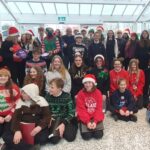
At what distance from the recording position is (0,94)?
3.16 metres

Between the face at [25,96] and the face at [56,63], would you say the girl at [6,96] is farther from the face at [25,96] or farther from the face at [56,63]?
the face at [56,63]

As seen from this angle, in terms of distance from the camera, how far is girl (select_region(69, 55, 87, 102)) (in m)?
4.04

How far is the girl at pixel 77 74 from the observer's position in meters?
4.04

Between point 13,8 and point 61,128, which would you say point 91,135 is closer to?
point 61,128

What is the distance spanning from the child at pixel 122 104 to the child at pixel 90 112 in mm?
408

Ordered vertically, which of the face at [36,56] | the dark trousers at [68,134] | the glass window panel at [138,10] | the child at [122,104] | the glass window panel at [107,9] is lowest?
the dark trousers at [68,134]

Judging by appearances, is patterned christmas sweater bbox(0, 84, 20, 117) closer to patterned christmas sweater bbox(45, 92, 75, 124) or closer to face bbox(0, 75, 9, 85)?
face bbox(0, 75, 9, 85)

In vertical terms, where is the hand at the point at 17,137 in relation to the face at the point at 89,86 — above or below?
below

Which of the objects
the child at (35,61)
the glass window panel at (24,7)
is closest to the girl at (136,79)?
the child at (35,61)

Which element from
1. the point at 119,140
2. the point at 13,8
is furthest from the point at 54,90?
the point at 13,8

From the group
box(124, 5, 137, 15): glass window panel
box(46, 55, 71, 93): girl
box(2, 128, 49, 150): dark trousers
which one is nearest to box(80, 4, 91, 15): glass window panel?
box(124, 5, 137, 15): glass window panel

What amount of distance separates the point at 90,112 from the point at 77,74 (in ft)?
3.11

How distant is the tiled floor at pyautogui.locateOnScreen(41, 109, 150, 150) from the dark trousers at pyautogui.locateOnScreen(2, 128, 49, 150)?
0.09 m

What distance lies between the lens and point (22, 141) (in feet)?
8.78
